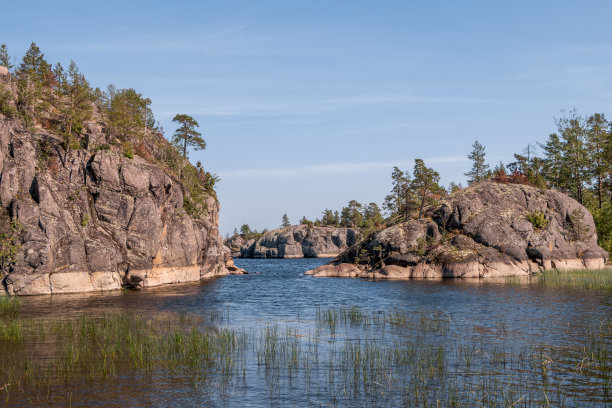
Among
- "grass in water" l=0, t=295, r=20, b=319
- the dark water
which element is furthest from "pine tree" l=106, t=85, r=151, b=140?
"grass in water" l=0, t=295, r=20, b=319

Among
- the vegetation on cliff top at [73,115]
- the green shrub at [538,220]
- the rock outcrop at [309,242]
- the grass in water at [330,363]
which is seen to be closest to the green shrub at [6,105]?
the vegetation on cliff top at [73,115]

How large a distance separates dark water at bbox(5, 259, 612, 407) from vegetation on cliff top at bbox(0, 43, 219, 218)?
19.0 meters

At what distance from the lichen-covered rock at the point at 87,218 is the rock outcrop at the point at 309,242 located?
116 metres

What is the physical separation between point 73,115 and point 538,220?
215ft

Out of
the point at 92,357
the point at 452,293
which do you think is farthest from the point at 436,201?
the point at 92,357

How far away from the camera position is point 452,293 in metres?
48.0

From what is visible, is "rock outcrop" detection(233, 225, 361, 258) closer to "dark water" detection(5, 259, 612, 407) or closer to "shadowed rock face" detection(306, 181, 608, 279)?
"shadowed rock face" detection(306, 181, 608, 279)

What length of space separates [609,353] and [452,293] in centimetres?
2736

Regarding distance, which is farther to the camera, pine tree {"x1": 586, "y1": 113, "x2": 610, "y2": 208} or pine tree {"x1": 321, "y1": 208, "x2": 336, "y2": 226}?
pine tree {"x1": 321, "y1": 208, "x2": 336, "y2": 226}

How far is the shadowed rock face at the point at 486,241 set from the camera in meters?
68.5

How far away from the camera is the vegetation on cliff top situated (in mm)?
52938

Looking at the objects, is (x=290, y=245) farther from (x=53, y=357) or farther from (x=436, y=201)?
(x=53, y=357)

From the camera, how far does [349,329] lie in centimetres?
2844

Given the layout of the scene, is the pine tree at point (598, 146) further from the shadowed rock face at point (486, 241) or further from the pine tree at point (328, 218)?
the pine tree at point (328, 218)
